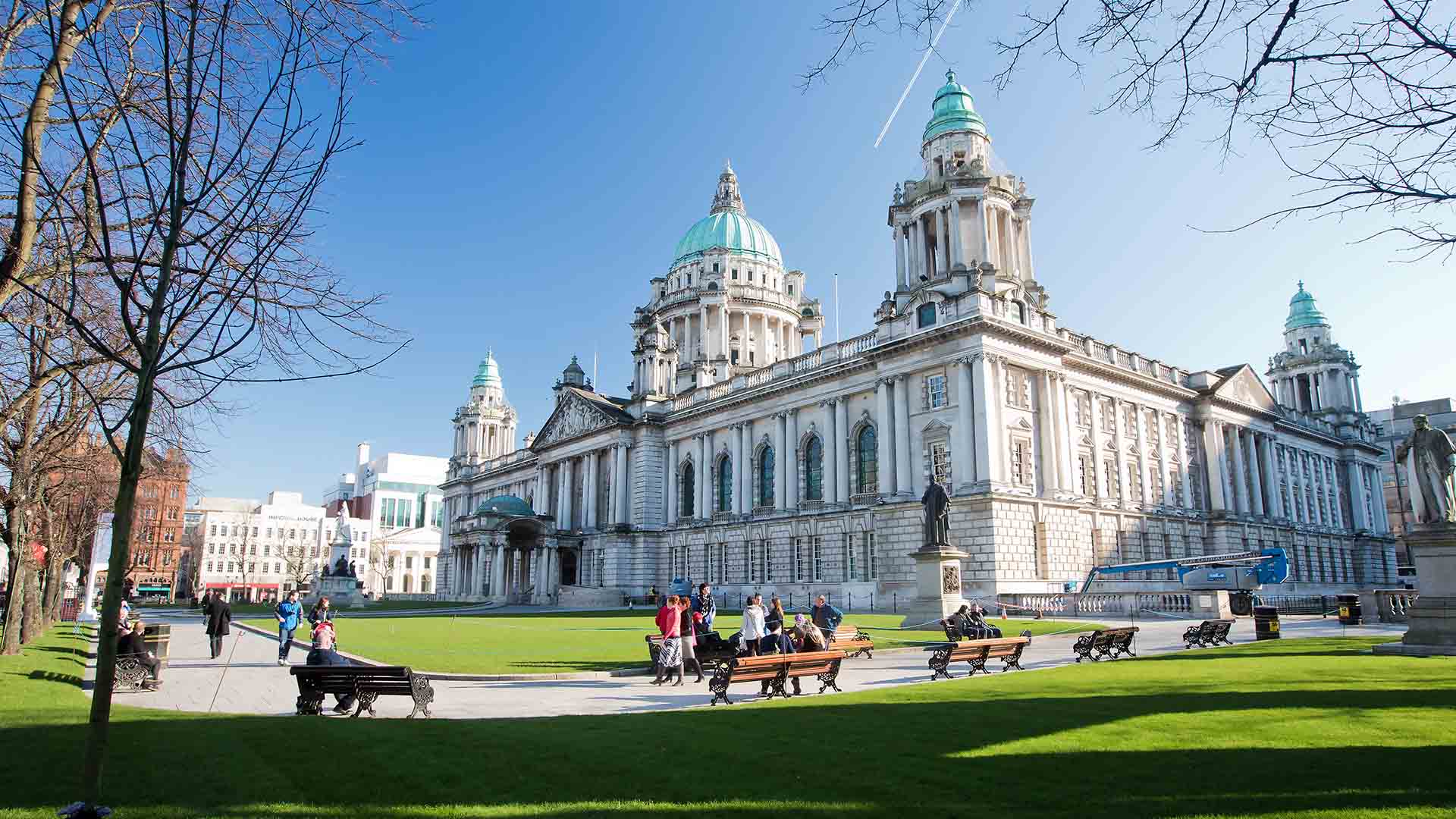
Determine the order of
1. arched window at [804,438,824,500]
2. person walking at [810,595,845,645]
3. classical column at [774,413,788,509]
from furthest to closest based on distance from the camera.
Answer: classical column at [774,413,788,509]
arched window at [804,438,824,500]
person walking at [810,595,845,645]

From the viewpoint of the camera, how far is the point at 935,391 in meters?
46.0

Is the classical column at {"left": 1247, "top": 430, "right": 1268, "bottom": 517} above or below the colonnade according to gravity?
below

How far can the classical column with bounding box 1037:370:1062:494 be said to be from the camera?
45.3 meters

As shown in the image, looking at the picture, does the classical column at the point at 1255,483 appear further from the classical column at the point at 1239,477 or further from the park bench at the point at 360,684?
the park bench at the point at 360,684

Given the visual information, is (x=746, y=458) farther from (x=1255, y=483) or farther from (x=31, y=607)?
(x=31, y=607)

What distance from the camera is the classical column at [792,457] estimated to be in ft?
182

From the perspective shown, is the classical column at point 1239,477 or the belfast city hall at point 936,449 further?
the classical column at point 1239,477

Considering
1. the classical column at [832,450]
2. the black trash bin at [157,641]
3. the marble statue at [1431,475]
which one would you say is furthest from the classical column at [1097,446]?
the black trash bin at [157,641]

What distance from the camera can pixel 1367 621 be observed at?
3322cm

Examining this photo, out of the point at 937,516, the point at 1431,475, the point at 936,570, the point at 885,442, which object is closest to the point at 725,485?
the point at 885,442

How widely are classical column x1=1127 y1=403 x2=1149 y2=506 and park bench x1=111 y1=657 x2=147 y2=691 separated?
48.2 m

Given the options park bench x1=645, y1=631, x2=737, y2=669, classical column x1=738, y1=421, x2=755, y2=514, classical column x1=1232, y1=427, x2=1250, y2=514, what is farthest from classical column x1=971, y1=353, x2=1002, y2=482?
park bench x1=645, y1=631, x2=737, y2=669

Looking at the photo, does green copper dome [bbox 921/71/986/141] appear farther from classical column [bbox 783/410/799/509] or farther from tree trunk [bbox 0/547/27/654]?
tree trunk [bbox 0/547/27/654]

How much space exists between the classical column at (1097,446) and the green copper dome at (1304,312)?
132 feet
